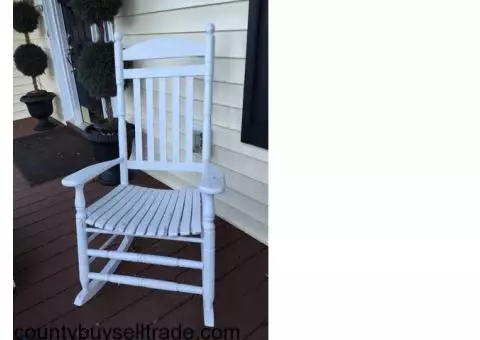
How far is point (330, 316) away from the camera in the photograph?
2.05ft

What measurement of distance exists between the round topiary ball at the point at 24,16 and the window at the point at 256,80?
347 centimetres

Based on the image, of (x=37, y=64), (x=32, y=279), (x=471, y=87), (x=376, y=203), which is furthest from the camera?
(x=37, y=64)

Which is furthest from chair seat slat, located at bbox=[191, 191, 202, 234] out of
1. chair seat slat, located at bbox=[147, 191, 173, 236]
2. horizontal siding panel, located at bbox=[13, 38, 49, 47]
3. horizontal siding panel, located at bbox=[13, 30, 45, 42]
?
horizontal siding panel, located at bbox=[13, 30, 45, 42]

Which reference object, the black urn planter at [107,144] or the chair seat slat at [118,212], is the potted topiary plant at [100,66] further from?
the chair seat slat at [118,212]

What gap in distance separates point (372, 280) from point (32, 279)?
5.51ft

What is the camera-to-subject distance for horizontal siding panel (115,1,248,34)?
167cm

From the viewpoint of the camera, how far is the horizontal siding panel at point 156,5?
1842mm

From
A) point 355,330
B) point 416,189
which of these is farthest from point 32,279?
point 416,189

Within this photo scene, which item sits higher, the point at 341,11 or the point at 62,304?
the point at 341,11

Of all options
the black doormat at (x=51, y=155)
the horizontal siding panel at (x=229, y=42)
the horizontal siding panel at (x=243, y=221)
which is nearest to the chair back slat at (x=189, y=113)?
the horizontal siding panel at (x=229, y=42)

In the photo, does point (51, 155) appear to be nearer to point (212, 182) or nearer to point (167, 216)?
point (167, 216)

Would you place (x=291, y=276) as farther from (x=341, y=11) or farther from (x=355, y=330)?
(x=341, y=11)

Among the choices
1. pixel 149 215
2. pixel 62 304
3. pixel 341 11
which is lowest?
pixel 62 304

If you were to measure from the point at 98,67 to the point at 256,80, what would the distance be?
1341mm
